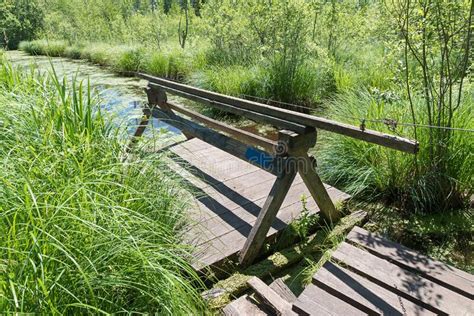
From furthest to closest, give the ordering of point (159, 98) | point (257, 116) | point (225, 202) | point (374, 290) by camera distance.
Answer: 1. point (159, 98)
2. point (225, 202)
3. point (257, 116)
4. point (374, 290)

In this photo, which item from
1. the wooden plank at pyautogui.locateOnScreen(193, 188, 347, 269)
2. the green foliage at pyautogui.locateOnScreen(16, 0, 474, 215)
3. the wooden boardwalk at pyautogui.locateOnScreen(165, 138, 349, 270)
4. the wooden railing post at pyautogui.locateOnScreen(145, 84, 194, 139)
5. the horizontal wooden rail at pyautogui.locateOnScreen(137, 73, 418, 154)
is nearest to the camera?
the horizontal wooden rail at pyautogui.locateOnScreen(137, 73, 418, 154)

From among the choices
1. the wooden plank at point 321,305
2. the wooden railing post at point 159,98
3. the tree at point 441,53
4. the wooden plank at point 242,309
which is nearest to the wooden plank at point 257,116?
the wooden railing post at point 159,98

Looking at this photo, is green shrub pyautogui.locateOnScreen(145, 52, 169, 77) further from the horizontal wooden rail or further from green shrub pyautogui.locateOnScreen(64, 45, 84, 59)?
green shrub pyautogui.locateOnScreen(64, 45, 84, 59)

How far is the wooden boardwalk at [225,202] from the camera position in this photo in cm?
233

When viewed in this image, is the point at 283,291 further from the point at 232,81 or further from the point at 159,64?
the point at 159,64

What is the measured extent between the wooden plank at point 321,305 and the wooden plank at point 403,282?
27cm

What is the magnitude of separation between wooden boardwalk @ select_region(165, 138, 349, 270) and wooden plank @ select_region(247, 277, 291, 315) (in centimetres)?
30

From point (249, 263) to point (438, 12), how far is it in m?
2.26

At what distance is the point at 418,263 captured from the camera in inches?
81.0

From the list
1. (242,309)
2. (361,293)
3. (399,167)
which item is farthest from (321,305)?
(399,167)

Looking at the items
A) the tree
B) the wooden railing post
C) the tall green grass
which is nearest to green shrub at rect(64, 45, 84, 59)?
the wooden railing post

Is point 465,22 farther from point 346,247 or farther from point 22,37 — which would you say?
point 22,37

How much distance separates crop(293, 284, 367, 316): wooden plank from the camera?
5.65 ft

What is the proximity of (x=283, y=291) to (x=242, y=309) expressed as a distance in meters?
0.27
